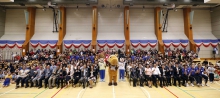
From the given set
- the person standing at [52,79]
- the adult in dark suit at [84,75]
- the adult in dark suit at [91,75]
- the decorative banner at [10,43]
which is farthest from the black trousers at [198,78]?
the decorative banner at [10,43]

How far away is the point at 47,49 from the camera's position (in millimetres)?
19828

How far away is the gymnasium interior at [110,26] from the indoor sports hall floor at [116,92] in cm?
1088

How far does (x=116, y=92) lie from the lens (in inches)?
285

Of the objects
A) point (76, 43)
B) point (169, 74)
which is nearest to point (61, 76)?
point (169, 74)

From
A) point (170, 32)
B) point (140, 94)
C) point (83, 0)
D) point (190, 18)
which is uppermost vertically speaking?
point (83, 0)

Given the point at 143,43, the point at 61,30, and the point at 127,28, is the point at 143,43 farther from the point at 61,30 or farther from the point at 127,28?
the point at 61,30

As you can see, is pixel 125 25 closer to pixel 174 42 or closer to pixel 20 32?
pixel 174 42

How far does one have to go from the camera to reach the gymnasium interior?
1875 cm

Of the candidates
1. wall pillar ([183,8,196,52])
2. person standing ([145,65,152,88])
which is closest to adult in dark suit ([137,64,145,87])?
person standing ([145,65,152,88])

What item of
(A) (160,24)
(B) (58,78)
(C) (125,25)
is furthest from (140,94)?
(A) (160,24)

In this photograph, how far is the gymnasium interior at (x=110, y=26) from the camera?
1875 centimetres

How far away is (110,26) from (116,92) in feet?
48.2

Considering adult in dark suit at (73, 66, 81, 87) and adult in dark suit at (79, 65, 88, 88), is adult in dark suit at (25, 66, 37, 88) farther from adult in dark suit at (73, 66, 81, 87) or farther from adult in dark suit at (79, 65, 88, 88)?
adult in dark suit at (79, 65, 88, 88)

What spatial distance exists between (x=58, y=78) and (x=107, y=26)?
13999 mm
